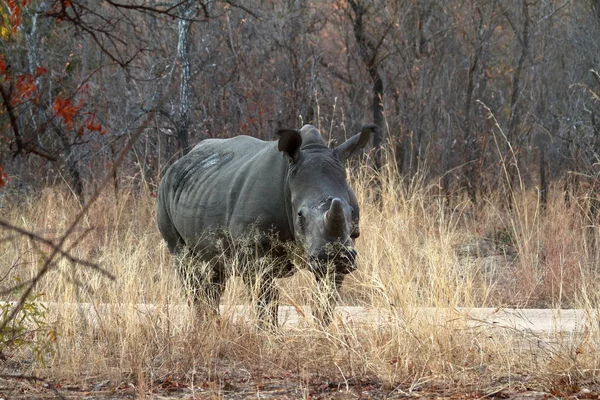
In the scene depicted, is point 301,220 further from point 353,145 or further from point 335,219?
point 353,145

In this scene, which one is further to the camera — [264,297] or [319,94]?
[319,94]

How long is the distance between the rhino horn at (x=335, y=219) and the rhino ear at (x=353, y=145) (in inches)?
31.2

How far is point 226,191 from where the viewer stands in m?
6.05

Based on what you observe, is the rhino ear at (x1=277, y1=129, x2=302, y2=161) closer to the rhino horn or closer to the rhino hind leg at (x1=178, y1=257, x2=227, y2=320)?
the rhino horn

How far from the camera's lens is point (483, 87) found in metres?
12.1

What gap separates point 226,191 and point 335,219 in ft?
4.06

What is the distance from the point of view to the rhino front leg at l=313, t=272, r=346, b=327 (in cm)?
484

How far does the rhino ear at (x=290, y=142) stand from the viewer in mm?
5516

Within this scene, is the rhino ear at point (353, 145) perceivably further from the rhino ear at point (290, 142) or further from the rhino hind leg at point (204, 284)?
the rhino hind leg at point (204, 284)

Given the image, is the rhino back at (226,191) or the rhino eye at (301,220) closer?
the rhino eye at (301,220)

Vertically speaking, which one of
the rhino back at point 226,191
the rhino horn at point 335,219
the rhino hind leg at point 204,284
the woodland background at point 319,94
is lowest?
the rhino hind leg at point 204,284

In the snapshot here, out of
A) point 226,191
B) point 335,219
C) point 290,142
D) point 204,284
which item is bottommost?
point 204,284

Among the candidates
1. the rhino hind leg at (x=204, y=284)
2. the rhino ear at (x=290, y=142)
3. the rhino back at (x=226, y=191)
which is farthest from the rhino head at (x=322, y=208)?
the rhino hind leg at (x=204, y=284)

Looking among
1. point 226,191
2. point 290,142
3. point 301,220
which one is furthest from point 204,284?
point 290,142
